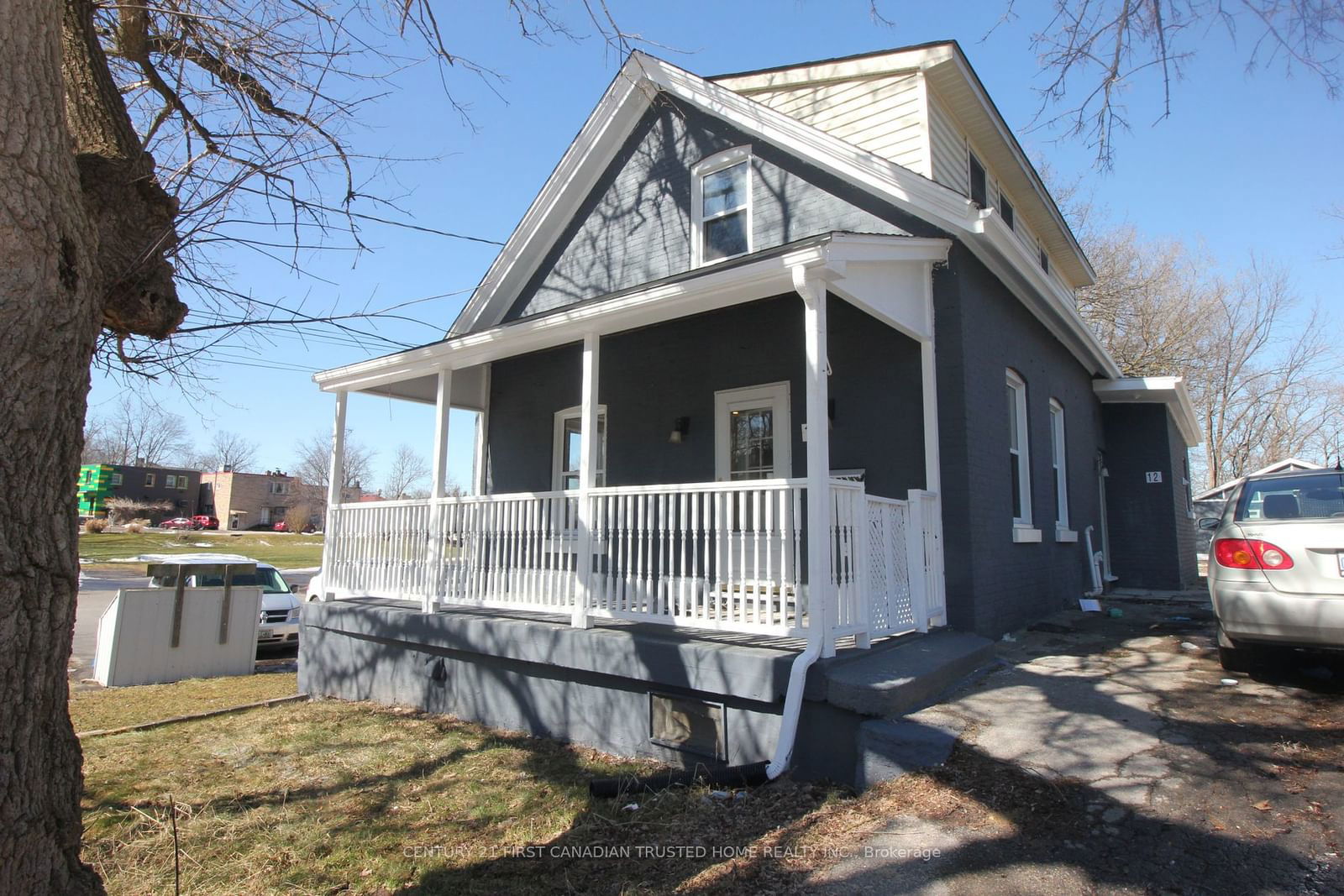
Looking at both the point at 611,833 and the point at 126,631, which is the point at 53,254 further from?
the point at 126,631

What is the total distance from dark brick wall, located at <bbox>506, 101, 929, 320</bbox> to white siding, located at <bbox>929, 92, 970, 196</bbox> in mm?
1031

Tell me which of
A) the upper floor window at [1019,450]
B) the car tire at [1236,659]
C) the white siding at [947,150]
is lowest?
the car tire at [1236,659]

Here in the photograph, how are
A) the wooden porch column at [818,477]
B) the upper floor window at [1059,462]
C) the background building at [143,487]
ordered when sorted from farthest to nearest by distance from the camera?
the background building at [143,487] < the upper floor window at [1059,462] < the wooden porch column at [818,477]

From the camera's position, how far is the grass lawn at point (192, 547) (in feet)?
92.3

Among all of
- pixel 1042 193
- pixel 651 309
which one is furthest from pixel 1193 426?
pixel 651 309

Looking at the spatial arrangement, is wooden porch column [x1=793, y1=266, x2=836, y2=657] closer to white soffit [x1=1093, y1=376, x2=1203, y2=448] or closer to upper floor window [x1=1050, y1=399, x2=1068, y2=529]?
upper floor window [x1=1050, y1=399, x2=1068, y2=529]

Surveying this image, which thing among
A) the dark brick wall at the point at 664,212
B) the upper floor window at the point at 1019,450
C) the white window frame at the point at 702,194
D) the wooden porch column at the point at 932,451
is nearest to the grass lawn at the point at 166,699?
the dark brick wall at the point at 664,212

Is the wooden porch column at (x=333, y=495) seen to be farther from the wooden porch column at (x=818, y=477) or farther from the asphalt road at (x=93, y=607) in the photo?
the wooden porch column at (x=818, y=477)

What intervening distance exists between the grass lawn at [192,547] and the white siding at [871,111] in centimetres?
2584

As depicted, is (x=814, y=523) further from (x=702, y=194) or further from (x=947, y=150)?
(x=947, y=150)

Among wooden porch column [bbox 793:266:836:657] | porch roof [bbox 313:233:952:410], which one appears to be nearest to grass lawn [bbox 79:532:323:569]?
porch roof [bbox 313:233:952:410]

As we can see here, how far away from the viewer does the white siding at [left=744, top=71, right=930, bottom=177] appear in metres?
7.33

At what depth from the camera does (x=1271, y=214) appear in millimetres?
8984

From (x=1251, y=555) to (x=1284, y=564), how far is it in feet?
0.55
